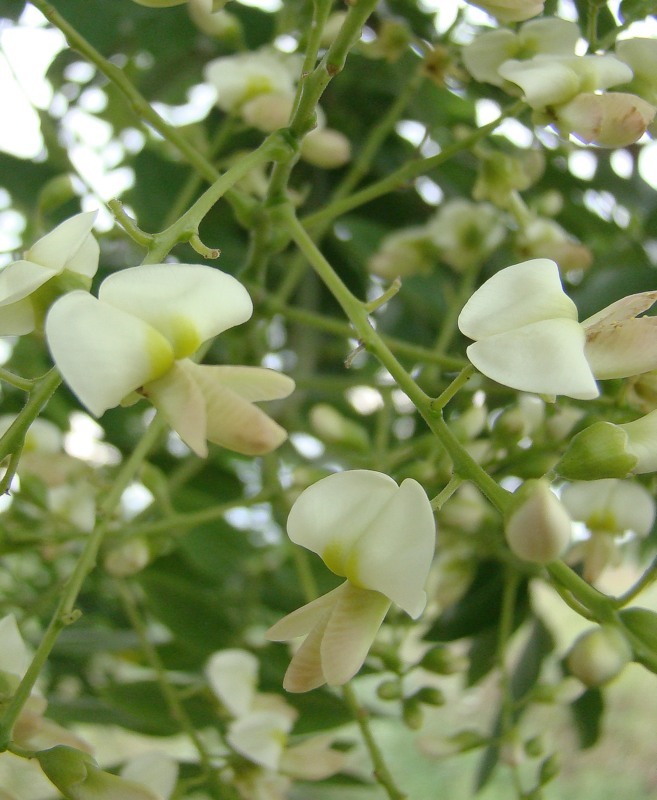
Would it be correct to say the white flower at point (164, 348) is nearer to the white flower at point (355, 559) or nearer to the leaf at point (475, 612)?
the white flower at point (355, 559)

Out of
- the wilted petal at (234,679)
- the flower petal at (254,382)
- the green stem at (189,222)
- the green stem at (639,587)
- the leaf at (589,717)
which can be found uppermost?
the green stem at (189,222)

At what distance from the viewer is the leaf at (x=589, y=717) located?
2.14ft

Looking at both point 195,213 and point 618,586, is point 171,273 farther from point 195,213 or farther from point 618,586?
point 618,586

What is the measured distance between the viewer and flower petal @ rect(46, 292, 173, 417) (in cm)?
26

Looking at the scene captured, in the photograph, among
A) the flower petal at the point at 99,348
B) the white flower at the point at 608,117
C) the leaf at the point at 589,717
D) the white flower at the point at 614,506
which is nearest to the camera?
the flower petal at the point at 99,348

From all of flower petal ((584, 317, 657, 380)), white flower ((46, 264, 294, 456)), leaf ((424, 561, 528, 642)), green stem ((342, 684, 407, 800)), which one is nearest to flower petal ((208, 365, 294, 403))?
white flower ((46, 264, 294, 456))

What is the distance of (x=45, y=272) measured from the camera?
301 millimetres

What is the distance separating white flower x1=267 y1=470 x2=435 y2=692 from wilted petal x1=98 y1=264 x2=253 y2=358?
2.5 inches

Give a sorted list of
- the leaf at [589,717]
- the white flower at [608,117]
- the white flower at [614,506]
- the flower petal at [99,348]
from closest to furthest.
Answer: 1. the flower petal at [99,348]
2. the white flower at [608,117]
3. the white flower at [614,506]
4. the leaf at [589,717]

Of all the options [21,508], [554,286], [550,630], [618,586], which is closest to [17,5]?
[21,508]

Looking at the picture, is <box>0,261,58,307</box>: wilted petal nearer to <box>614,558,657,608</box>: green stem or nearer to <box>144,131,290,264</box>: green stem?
<box>144,131,290,264</box>: green stem

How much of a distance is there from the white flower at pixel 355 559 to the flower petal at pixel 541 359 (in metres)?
0.05

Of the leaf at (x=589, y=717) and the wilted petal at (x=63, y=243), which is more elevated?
the wilted petal at (x=63, y=243)

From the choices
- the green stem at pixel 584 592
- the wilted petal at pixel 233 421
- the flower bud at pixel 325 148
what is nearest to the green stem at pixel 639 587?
the green stem at pixel 584 592
